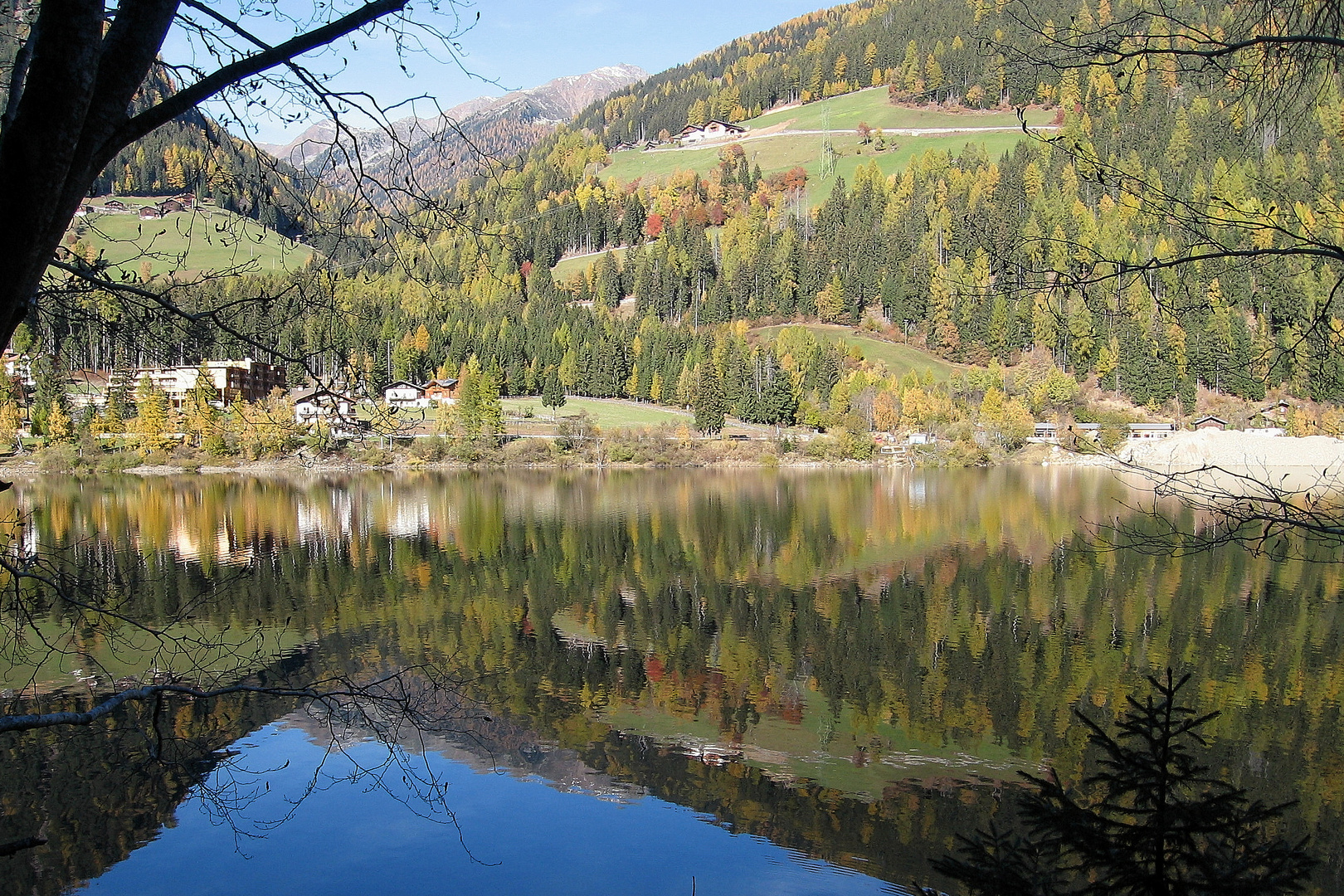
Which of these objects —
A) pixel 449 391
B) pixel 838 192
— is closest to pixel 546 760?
pixel 449 391

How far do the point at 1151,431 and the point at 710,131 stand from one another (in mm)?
93128

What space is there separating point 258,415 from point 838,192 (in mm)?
106002

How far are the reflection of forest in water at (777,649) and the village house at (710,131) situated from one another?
11869cm

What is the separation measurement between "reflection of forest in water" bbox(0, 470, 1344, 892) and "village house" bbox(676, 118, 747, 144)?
389 feet

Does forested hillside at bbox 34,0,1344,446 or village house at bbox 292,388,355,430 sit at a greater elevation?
forested hillside at bbox 34,0,1344,446

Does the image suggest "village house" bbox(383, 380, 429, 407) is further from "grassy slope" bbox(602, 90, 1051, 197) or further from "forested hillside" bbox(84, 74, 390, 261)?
"grassy slope" bbox(602, 90, 1051, 197)

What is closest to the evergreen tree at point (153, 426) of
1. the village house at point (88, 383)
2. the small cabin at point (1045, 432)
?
the village house at point (88, 383)

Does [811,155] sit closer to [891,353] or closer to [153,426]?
[891,353]

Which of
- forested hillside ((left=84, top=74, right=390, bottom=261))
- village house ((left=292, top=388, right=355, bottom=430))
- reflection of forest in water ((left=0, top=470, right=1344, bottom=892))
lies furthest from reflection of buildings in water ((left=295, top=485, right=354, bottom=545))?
village house ((left=292, top=388, right=355, bottom=430))

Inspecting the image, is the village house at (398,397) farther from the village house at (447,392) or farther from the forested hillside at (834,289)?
the village house at (447,392)

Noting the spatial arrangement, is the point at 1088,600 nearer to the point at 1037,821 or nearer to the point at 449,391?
the point at 1037,821

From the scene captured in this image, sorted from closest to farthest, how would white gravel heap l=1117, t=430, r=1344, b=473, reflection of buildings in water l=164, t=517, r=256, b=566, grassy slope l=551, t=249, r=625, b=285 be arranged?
reflection of buildings in water l=164, t=517, r=256, b=566 < white gravel heap l=1117, t=430, r=1344, b=473 < grassy slope l=551, t=249, r=625, b=285

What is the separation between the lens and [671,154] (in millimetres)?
137000

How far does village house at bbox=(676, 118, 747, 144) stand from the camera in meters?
139
